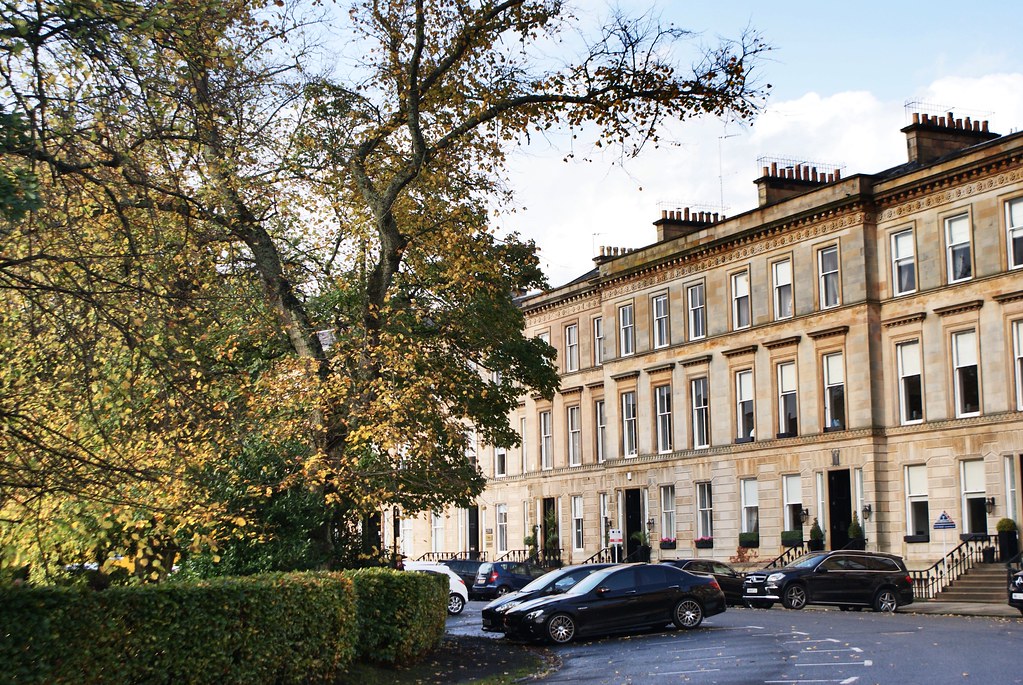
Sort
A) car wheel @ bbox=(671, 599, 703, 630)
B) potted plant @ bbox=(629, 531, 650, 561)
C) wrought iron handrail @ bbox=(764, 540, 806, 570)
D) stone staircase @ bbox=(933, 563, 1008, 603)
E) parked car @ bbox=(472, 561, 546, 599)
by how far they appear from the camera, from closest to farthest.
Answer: car wheel @ bbox=(671, 599, 703, 630), stone staircase @ bbox=(933, 563, 1008, 603), parked car @ bbox=(472, 561, 546, 599), wrought iron handrail @ bbox=(764, 540, 806, 570), potted plant @ bbox=(629, 531, 650, 561)

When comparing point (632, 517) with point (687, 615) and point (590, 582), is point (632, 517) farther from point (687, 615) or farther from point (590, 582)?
point (590, 582)

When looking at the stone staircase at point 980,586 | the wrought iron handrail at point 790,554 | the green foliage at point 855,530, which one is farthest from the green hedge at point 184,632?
the wrought iron handrail at point 790,554

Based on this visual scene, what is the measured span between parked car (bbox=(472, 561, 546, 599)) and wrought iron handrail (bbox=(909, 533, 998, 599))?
12.7 meters

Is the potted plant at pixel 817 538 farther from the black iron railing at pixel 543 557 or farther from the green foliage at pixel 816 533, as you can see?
the black iron railing at pixel 543 557

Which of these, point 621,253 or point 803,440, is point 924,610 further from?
point 621,253

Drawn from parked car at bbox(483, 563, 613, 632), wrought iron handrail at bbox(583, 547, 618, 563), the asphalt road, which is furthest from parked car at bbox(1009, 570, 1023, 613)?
Answer: wrought iron handrail at bbox(583, 547, 618, 563)

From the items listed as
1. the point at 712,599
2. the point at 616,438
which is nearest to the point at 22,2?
the point at 712,599

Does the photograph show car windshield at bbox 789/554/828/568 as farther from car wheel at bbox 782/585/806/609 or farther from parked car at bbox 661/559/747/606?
parked car at bbox 661/559/747/606

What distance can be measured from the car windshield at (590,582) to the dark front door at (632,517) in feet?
92.4

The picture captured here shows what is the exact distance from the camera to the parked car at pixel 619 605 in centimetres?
2759

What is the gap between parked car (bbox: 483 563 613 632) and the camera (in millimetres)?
29031

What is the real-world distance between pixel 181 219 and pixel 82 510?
15.4ft

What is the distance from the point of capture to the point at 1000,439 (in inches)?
1592

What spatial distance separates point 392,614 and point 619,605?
301 inches
